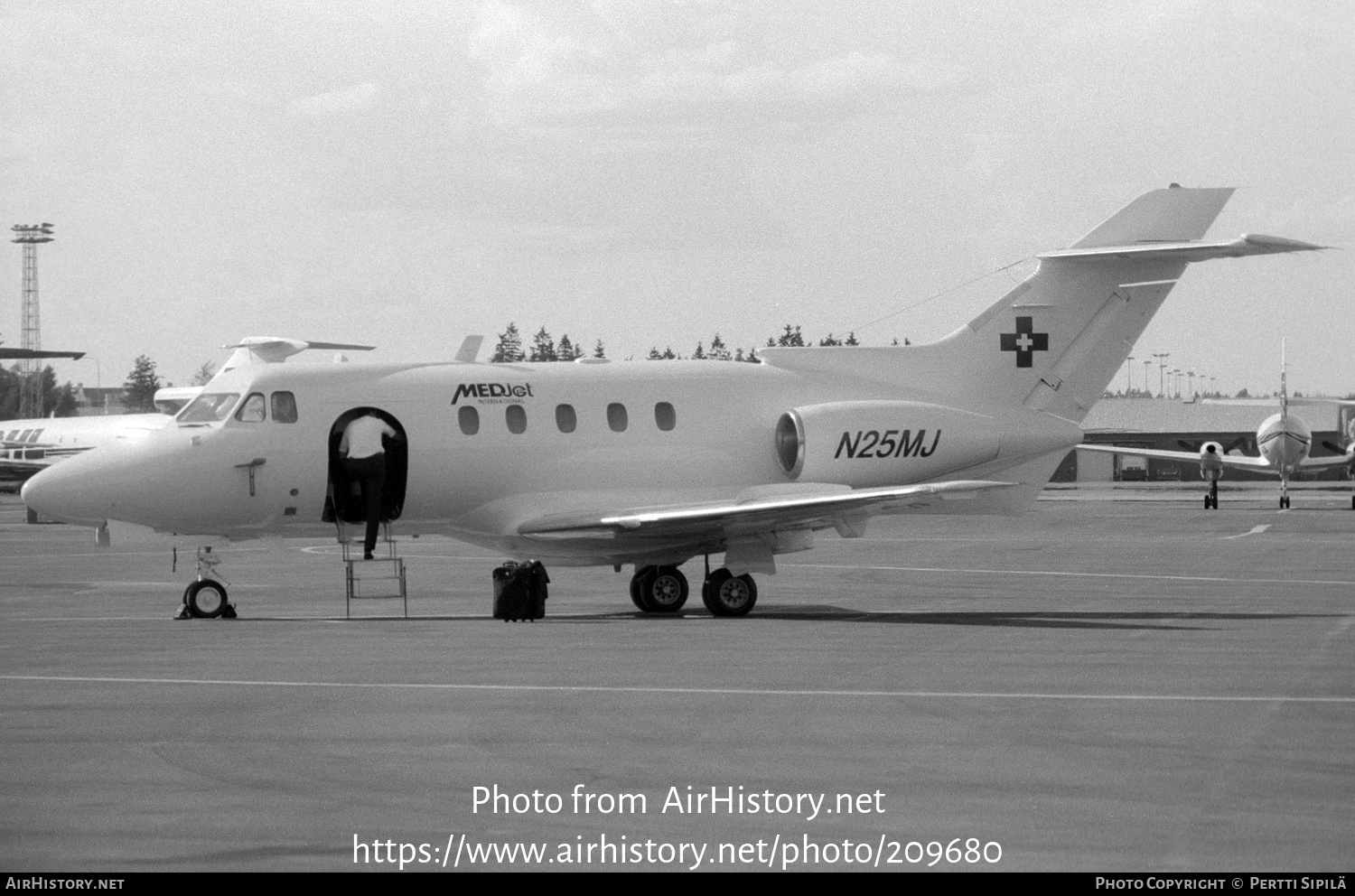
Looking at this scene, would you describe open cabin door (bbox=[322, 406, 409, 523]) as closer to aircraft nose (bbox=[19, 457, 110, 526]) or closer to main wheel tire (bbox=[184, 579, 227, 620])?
main wheel tire (bbox=[184, 579, 227, 620])

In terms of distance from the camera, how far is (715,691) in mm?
14930

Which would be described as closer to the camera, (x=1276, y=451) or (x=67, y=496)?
(x=67, y=496)

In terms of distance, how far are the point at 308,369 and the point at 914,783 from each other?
49.5 feet

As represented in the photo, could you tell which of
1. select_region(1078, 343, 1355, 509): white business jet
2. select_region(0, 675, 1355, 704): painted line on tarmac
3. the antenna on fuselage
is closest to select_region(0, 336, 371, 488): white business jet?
the antenna on fuselage

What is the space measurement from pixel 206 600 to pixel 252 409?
8.42 ft

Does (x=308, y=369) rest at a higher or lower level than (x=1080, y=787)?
higher

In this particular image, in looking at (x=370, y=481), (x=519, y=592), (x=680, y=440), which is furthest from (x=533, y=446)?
(x=519, y=592)

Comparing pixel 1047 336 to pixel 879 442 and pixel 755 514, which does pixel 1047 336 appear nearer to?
pixel 879 442

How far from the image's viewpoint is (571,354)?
248 ft

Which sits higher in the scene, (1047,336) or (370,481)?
(1047,336)

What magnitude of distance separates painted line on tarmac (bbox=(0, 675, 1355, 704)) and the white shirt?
25.4ft

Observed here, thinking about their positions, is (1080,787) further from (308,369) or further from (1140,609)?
(308,369)
